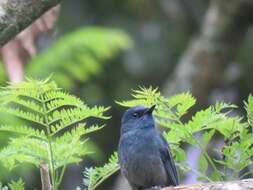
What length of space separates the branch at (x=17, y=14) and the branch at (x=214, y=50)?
4057 millimetres

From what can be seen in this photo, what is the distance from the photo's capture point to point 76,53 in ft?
29.6

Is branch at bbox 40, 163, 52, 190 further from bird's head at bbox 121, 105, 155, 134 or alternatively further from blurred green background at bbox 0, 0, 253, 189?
blurred green background at bbox 0, 0, 253, 189

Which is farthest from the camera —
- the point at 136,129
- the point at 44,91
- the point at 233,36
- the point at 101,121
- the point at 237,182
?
the point at 101,121

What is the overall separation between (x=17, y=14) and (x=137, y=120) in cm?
173

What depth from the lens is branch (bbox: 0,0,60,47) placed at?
4191 millimetres

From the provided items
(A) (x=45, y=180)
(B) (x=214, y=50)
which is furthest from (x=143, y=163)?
(B) (x=214, y=50)

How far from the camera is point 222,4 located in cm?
841

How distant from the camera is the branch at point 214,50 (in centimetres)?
829

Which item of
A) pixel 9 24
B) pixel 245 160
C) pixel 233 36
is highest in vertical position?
pixel 233 36

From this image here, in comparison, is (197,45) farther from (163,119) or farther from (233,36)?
(163,119)

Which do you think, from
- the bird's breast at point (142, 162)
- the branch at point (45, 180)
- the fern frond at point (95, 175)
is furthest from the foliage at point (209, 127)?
the bird's breast at point (142, 162)

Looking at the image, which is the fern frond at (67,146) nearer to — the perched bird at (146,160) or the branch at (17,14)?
the branch at (17,14)

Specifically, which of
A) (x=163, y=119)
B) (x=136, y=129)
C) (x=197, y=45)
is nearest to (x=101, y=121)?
(x=197, y=45)

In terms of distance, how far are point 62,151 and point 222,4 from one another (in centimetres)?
479
